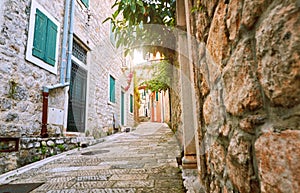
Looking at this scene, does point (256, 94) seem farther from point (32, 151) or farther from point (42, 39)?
point (42, 39)

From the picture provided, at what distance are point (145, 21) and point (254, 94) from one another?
2454mm

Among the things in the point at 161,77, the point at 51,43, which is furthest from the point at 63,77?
the point at 161,77

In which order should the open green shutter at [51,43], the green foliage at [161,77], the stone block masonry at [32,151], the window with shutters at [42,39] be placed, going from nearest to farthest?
the stone block masonry at [32,151] → the window with shutters at [42,39] → the open green shutter at [51,43] → the green foliage at [161,77]

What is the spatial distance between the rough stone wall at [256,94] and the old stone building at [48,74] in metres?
2.75

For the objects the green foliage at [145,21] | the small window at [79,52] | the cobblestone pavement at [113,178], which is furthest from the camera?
the small window at [79,52]

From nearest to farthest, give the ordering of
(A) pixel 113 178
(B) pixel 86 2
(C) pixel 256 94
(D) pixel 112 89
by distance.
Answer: (C) pixel 256 94 → (A) pixel 113 178 → (B) pixel 86 2 → (D) pixel 112 89

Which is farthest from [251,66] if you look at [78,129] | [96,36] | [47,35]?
[96,36]

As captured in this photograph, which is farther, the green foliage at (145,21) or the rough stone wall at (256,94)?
the green foliage at (145,21)

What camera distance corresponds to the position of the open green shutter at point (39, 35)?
296 cm

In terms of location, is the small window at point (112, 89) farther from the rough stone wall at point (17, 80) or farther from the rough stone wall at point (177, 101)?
the rough stone wall at point (17, 80)

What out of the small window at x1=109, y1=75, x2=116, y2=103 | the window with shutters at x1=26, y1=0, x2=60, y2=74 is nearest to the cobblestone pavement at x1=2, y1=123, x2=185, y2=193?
the window with shutters at x1=26, y1=0, x2=60, y2=74

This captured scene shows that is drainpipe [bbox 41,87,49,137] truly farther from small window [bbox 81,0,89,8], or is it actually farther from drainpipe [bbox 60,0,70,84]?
small window [bbox 81,0,89,8]

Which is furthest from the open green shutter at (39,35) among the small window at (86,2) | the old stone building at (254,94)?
the old stone building at (254,94)

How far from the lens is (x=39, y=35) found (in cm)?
305
